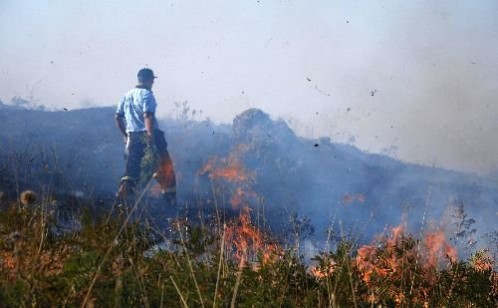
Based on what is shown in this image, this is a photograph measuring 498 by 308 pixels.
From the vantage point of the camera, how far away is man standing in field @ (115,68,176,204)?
7113 millimetres

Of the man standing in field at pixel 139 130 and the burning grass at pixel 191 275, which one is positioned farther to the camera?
the man standing in field at pixel 139 130

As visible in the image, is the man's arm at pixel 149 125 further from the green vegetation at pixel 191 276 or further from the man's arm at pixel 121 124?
the green vegetation at pixel 191 276

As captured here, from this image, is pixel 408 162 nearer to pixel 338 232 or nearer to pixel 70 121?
pixel 338 232

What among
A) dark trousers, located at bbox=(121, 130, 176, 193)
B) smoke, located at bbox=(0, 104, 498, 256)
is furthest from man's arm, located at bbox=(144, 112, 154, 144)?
smoke, located at bbox=(0, 104, 498, 256)

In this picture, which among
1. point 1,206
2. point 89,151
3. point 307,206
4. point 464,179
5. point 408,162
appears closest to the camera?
point 1,206

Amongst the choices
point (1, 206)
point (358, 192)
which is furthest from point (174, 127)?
point (1, 206)

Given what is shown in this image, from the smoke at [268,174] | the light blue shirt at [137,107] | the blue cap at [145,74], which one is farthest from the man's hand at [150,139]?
the smoke at [268,174]

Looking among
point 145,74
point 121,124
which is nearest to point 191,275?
point 145,74

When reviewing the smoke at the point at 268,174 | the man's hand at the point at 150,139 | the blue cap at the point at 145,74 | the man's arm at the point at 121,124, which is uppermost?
the blue cap at the point at 145,74

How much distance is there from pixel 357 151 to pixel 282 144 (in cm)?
745

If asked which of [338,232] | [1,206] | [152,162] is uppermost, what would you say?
[152,162]

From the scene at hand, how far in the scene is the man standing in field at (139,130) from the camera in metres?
7.11

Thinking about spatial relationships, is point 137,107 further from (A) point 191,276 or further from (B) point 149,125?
(A) point 191,276

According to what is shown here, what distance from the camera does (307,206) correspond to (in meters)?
11.4
